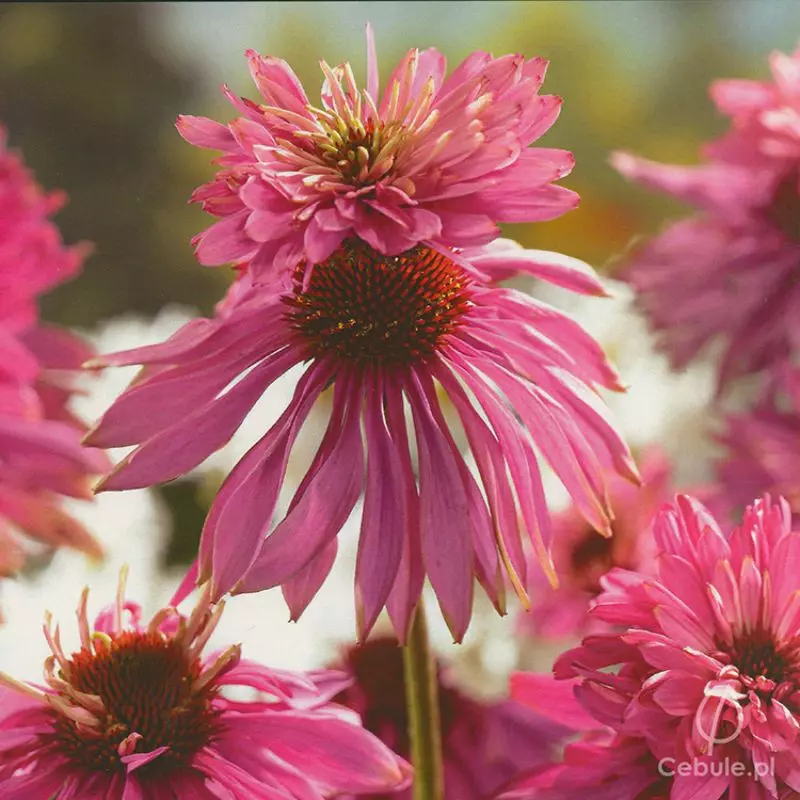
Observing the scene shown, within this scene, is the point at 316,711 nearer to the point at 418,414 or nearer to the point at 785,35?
the point at 418,414

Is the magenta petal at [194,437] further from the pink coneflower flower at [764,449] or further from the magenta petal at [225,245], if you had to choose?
the pink coneflower flower at [764,449]

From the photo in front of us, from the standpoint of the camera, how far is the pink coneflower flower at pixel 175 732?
336 mm

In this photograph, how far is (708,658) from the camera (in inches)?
12.5

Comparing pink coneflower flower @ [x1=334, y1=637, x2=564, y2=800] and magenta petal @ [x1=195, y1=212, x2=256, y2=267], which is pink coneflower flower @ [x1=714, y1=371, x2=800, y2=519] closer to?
pink coneflower flower @ [x1=334, y1=637, x2=564, y2=800]

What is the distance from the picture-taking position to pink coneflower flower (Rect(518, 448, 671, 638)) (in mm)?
479

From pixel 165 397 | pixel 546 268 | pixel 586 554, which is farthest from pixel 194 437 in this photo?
pixel 586 554

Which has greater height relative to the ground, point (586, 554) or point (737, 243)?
point (737, 243)

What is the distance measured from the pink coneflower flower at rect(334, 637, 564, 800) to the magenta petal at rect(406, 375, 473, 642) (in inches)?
5.5

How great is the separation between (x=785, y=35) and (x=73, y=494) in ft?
1.19

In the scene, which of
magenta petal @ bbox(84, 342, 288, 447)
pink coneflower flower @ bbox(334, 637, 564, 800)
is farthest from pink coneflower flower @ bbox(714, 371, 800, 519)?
magenta petal @ bbox(84, 342, 288, 447)

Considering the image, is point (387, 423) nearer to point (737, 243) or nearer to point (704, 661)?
point (704, 661)

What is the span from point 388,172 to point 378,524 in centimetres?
10

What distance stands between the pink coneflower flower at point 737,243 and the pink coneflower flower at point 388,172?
204 millimetres

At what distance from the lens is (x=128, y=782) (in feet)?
1.08
